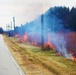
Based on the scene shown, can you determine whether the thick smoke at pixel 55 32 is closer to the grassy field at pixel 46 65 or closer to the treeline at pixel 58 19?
the treeline at pixel 58 19

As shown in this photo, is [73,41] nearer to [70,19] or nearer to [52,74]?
[52,74]

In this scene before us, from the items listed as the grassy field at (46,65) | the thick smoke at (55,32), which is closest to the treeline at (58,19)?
the thick smoke at (55,32)

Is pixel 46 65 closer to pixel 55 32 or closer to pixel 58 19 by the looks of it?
pixel 55 32

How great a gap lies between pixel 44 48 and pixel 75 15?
12.2 meters

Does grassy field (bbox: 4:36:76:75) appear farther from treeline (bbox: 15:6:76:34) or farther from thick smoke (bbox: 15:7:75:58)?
treeline (bbox: 15:6:76:34)

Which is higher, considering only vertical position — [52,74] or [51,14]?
[51,14]

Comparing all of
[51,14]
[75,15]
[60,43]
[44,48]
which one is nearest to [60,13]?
[51,14]

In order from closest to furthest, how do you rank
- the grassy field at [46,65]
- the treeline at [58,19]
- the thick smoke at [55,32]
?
the grassy field at [46,65] → the thick smoke at [55,32] → the treeline at [58,19]

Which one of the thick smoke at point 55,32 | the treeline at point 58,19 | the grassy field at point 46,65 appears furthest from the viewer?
the treeline at point 58,19

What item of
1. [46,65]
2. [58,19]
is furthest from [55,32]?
[46,65]

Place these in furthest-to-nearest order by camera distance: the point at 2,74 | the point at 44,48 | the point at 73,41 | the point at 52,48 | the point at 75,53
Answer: the point at 44,48 → the point at 52,48 → the point at 73,41 → the point at 75,53 → the point at 2,74

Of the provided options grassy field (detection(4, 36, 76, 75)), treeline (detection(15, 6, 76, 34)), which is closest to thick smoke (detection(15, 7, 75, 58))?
treeline (detection(15, 6, 76, 34))

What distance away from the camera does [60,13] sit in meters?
50.9

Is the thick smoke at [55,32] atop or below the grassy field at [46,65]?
atop
